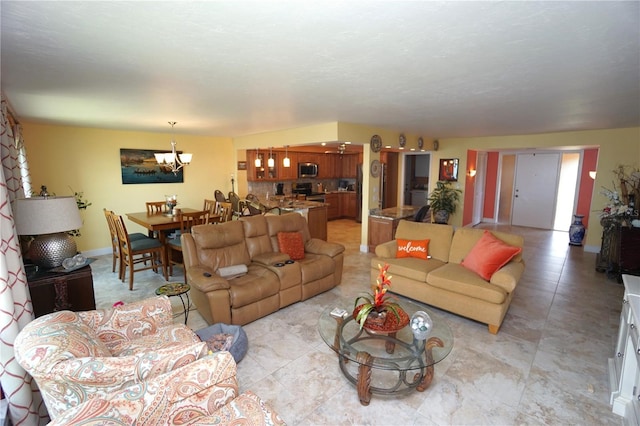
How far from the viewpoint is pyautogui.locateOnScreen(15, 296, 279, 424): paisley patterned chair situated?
1.28m

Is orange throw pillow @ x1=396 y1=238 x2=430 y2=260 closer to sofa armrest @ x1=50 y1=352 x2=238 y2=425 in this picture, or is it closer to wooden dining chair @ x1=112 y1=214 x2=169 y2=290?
sofa armrest @ x1=50 y1=352 x2=238 y2=425

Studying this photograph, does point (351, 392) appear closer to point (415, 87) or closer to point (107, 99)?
point (415, 87)

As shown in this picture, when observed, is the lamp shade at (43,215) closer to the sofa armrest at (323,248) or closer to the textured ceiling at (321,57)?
the textured ceiling at (321,57)

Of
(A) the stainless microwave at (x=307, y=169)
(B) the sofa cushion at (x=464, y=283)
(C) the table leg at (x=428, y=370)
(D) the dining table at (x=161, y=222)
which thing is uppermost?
(A) the stainless microwave at (x=307, y=169)

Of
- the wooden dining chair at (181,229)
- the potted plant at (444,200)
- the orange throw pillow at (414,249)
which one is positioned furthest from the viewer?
the potted plant at (444,200)

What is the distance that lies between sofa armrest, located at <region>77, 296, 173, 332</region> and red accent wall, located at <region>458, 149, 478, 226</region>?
735cm

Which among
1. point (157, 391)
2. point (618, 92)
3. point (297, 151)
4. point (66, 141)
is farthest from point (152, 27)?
point (297, 151)

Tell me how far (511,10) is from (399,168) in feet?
26.0

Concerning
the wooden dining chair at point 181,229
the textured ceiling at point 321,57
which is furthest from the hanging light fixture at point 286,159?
the textured ceiling at point 321,57

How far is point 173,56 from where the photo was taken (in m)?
A: 2.11

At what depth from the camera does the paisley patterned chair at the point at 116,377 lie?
4.19ft

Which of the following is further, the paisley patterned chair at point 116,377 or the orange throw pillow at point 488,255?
the orange throw pillow at point 488,255

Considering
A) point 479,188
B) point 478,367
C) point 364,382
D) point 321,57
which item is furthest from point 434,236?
point 479,188

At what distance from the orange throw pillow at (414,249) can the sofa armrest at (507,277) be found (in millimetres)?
898
